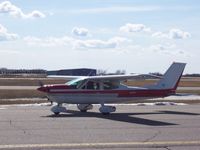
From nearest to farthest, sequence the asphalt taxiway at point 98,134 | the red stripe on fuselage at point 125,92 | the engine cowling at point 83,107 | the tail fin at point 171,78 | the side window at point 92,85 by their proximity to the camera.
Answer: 1. the asphalt taxiway at point 98,134
2. the red stripe on fuselage at point 125,92
3. the side window at point 92,85
4. the engine cowling at point 83,107
5. the tail fin at point 171,78

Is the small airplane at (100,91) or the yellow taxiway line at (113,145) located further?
the small airplane at (100,91)

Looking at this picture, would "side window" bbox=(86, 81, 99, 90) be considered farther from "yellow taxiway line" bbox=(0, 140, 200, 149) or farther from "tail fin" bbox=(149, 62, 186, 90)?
"yellow taxiway line" bbox=(0, 140, 200, 149)

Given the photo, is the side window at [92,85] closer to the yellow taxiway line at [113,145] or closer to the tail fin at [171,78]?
the tail fin at [171,78]

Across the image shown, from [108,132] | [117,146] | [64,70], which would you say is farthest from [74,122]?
[64,70]

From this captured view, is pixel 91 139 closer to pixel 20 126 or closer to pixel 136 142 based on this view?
pixel 136 142

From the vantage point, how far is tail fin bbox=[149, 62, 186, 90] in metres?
25.3

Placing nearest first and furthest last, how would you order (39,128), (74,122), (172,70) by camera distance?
(39,128) < (74,122) < (172,70)

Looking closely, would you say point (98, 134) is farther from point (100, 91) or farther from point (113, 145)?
point (100, 91)

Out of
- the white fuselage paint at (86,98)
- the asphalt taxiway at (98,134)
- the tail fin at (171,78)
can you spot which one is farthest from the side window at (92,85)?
the asphalt taxiway at (98,134)

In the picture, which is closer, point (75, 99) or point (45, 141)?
point (45, 141)

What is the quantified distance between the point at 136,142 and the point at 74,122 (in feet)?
19.4

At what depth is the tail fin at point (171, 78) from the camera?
25344 mm

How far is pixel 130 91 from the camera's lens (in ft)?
80.8

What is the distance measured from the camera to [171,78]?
25.9m
